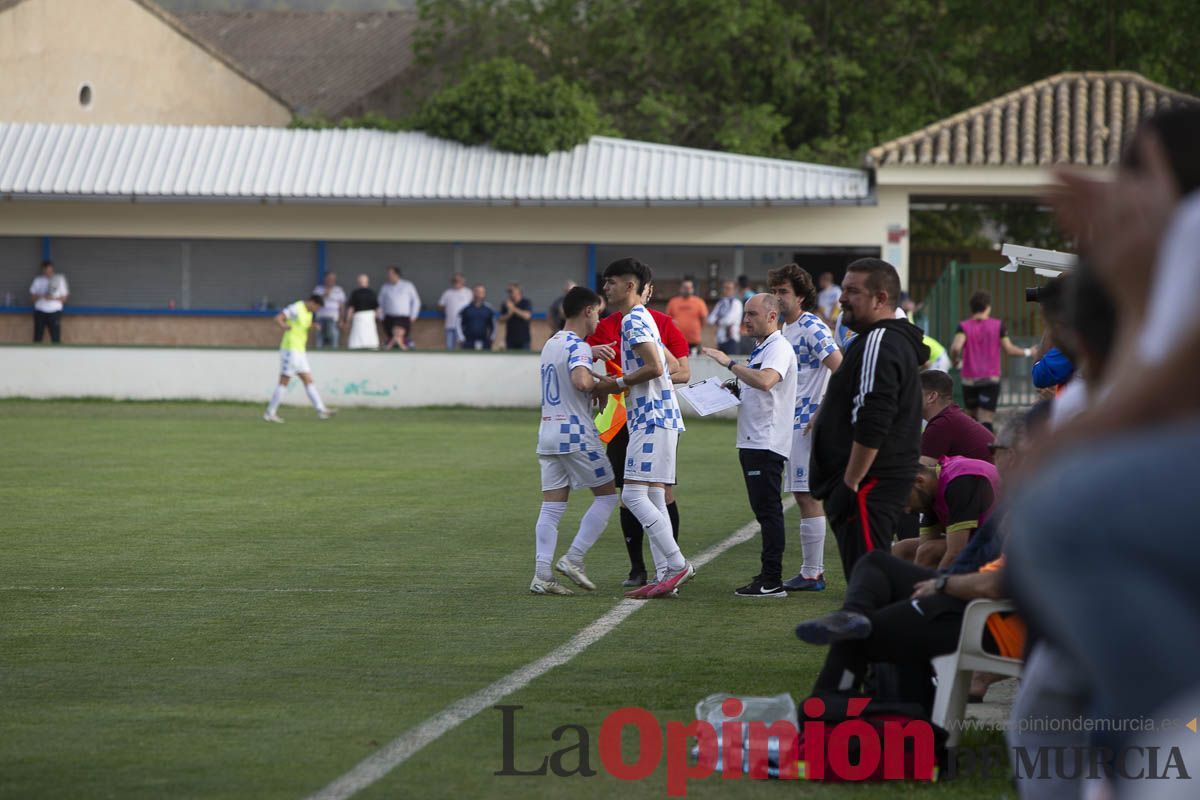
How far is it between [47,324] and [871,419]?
29072 mm

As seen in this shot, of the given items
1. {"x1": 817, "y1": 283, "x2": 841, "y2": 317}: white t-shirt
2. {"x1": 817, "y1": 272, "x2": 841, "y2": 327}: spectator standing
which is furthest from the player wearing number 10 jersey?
{"x1": 817, "y1": 283, "x2": 841, "y2": 317}: white t-shirt

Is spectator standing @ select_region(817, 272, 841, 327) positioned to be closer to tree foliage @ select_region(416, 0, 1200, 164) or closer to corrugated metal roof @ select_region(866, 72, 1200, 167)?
corrugated metal roof @ select_region(866, 72, 1200, 167)

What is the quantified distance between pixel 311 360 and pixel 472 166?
20.0 feet

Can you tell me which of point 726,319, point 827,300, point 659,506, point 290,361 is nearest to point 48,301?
point 290,361

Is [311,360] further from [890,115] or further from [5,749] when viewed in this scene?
[5,749]

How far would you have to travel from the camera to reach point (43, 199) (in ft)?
107

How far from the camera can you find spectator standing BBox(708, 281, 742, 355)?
28875mm

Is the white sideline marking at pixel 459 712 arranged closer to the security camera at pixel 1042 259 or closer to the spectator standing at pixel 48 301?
the security camera at pixel 1042 259

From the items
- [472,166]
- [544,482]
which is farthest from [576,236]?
[544,482]

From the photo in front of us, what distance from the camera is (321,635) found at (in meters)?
7.87

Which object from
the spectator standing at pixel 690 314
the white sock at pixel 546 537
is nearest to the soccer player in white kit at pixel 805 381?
the white sock at pixel 546 537

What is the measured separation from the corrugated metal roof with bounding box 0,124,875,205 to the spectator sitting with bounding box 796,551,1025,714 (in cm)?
2612

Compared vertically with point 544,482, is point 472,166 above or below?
above

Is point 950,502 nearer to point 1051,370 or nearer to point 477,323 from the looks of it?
point 1051,370
